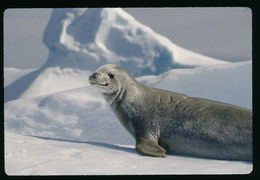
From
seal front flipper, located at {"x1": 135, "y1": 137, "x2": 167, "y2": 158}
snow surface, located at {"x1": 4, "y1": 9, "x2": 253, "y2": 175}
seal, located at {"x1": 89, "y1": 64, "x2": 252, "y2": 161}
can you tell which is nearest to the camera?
snow surface, located at {"x1": 4, "y1": 9, "x2": 253, "y2": 175}

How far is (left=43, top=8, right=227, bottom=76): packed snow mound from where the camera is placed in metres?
19.8

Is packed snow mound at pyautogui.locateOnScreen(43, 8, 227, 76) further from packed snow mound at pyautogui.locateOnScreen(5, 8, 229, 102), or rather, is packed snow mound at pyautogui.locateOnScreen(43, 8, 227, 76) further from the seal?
the seal

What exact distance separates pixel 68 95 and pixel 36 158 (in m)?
7.89

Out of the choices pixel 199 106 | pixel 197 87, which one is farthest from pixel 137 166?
pixel 197 87

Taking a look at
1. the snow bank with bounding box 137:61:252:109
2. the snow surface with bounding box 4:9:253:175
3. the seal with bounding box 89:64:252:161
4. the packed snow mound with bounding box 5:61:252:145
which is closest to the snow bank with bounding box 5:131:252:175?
the snow surface with bounding box 4:9:253:175

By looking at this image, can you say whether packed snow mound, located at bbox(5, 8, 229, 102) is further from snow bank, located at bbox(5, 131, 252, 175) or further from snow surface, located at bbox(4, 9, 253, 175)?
snow bank, located at bbox(5, 131, 252, 175)

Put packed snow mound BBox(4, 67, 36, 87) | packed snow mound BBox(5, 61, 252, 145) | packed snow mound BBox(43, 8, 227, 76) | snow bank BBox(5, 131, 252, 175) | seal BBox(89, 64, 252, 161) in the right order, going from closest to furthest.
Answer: snow bank BBox(5, 131, 252, 175)
seal BBox(89, 64, 252, 161)
packed snow mound BBox(5, 61, 252, 145)
packed snow mound BBox(43, 8, 227, 76)
packed snow mound BBox(4, 67, 36, 87)

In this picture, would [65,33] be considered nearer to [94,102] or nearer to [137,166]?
[94,102]

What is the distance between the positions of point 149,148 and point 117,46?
1569 cm

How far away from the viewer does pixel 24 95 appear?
20.0 m

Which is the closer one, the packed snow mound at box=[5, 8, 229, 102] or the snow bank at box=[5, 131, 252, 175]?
the snow bank at box=[5, 131, 252, 175]

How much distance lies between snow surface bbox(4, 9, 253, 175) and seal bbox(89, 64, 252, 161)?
247mm

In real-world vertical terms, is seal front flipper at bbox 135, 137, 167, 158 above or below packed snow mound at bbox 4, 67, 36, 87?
above

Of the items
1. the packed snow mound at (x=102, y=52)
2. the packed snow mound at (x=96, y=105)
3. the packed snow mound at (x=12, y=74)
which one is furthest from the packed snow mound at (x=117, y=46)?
the packed snow mound at (x=96, y=105)
